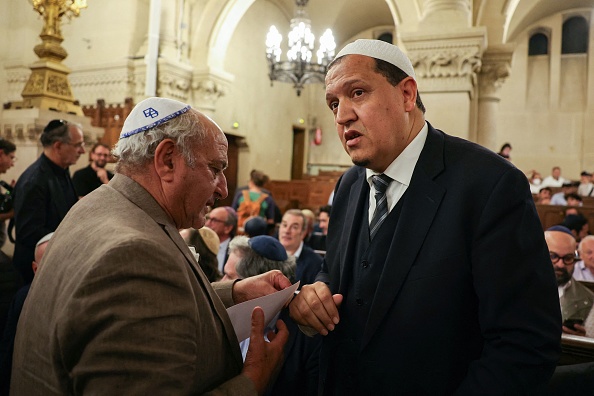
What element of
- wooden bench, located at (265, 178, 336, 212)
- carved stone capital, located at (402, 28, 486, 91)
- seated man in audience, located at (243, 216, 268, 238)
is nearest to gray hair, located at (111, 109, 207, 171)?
seated man in audience, located at (243, 216, 268, 238)

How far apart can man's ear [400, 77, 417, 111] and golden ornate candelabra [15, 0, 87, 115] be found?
445 cm

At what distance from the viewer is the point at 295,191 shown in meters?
12.2

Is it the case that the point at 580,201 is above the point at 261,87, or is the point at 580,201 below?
below

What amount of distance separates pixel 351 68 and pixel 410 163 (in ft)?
1.05

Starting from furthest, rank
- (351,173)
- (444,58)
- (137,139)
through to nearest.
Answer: (444,58) → (351,173) → (137,139)

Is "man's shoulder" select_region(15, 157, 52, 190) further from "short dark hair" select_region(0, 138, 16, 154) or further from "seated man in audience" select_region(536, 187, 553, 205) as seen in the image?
"seated man in audience" select_region(536, 187, 553, 205)

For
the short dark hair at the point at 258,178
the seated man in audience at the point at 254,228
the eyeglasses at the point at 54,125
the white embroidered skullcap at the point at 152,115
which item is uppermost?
the eyeglasses at the point at 54,125

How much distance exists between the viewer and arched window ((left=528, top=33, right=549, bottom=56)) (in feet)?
61.0

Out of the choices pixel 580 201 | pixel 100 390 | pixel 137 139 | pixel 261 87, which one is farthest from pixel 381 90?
pixel 261 87

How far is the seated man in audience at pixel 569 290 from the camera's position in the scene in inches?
116

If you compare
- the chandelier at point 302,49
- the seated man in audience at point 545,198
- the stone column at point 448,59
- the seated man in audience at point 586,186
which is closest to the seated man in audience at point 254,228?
the stone column at point 448,59

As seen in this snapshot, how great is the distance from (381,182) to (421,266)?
0.98ft

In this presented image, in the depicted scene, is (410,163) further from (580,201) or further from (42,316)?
(580,201)

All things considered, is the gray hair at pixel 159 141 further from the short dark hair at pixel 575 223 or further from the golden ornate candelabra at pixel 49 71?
the short dark hair at pixel 575 223
